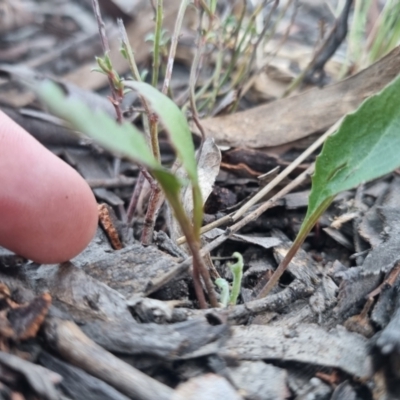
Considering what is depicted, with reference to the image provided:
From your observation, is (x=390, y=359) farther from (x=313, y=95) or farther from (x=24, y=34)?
(x=24, y=34)

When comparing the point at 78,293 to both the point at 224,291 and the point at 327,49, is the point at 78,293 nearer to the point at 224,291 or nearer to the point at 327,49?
the point at 224,291

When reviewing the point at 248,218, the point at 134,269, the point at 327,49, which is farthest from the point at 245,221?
the point at 327,49

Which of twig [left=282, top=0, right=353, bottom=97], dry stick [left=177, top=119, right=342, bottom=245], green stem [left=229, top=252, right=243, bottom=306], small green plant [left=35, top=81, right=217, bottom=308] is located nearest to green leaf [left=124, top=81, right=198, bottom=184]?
small green plant [left=35, top=81, right=217, bottom=308]

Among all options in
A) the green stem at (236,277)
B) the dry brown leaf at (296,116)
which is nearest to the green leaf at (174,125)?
the green stem at (236,277)

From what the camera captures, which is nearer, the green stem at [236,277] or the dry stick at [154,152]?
the green stem at [236,277]

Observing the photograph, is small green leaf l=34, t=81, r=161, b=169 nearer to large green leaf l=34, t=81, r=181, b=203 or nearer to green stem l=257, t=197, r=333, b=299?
large green leaf l=34, t=81, r=181, b=203

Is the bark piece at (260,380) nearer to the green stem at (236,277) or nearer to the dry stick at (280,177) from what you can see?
the green stem at (236,277)

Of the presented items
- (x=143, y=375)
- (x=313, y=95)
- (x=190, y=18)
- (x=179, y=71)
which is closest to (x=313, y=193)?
(x=143, y=375)
